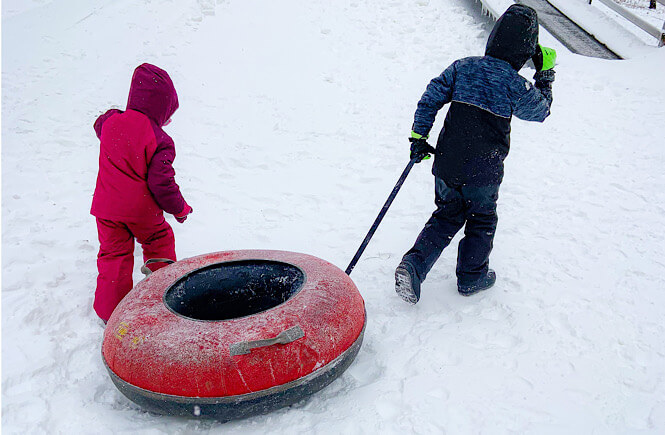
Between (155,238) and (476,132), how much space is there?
88.0 inches

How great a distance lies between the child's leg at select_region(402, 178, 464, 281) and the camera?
3213 mm

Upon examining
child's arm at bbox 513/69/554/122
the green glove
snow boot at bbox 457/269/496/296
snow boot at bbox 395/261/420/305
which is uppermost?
the green glove

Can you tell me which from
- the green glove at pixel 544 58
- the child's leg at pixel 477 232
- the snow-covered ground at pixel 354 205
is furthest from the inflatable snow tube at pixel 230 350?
the green glove at pixel 544 58

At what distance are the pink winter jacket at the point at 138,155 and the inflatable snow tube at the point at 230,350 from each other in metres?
0.52

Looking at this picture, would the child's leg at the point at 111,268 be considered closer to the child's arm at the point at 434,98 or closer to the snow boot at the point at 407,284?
the snow boot at the point at 407,284

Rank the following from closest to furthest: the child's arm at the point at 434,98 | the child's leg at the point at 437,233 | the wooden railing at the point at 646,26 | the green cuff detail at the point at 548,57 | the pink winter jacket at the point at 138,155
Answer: the pink winter jacket at the point at 138,155
the green cuff detail at the point at 548,57
the child's arm at the point at 434,98
the child's leg at the point at 437,233
the wooden railing at the point at 646,26

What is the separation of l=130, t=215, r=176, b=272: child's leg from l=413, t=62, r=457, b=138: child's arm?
182 centimetres

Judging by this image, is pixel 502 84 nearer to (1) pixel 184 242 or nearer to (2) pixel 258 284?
(2) pixel 258 284

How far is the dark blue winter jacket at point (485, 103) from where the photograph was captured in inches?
113

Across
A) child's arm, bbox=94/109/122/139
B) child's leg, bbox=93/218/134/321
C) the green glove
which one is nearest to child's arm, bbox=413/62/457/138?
the green glove

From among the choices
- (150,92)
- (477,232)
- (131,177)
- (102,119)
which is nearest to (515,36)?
(477,232)

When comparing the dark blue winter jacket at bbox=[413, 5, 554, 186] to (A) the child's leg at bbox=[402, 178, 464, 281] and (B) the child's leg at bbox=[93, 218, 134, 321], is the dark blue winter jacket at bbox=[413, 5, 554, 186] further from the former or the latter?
(B) the child's leg at bbox=[93, 218, 134, 321]

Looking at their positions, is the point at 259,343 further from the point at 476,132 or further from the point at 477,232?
the point at 476,132

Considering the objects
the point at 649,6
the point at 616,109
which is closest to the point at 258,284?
the point at 616,109
